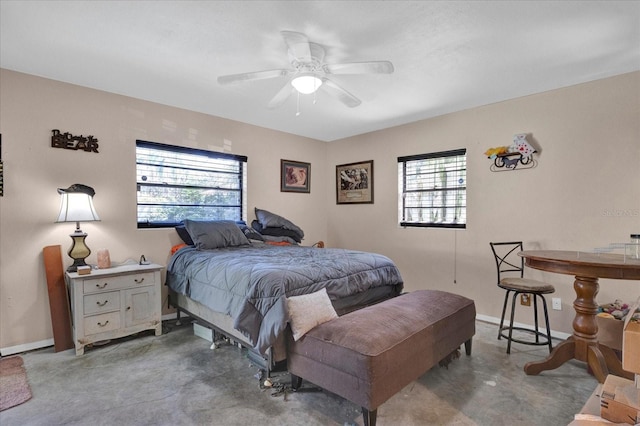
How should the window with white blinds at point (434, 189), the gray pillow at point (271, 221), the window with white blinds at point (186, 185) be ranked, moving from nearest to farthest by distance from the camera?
the window with white blinds at point (186, 185) → the window with white blinds at point (434, 189) → the gray pillow at point (271, 221)

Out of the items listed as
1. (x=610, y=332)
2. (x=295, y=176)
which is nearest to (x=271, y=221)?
(x=295, y=176)

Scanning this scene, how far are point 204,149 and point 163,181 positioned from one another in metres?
0.64

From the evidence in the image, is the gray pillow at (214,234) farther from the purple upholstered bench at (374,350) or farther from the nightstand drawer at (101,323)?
the purple upholstered bench at (374,350)

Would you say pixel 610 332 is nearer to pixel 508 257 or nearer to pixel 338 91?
pixel 508 257

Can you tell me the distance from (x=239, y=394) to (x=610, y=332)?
283 cm

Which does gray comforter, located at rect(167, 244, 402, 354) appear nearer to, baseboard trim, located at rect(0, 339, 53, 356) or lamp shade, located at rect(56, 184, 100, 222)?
lamp shade, located at rect(56, 184, 100, 222)

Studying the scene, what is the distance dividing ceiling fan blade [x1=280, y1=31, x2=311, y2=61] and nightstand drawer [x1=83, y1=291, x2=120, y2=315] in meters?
2.57

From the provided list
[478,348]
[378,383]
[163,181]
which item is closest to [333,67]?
[378,383]

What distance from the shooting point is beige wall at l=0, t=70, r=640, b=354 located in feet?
9.11

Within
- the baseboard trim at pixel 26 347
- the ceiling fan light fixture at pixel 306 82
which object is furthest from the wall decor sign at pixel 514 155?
the baseboard trim at pixel 26 347

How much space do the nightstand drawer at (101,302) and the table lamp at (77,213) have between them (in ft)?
1.17

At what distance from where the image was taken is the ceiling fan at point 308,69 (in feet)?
7.19

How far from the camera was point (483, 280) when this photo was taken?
359cm

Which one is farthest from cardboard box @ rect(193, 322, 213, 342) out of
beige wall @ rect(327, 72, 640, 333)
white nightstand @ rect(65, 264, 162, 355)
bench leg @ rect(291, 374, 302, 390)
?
beige wall @ rect(327, 72, 640, 333)
